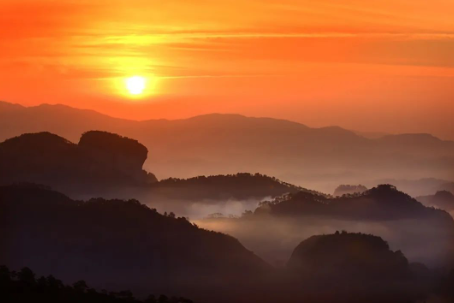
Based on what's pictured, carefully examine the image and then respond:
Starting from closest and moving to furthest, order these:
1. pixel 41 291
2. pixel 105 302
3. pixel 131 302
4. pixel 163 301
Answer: pixel 163 301 → pixel 41 291 → pixel 105 302 → pixel 131 302

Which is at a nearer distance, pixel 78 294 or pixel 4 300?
pixel 4 300

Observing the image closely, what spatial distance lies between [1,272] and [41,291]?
968cm

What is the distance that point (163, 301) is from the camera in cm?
12662

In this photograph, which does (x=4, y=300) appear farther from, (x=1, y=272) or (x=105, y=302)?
(x=105, y=302)

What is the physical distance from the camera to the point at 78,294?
162m

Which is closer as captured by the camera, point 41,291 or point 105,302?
point 41,291

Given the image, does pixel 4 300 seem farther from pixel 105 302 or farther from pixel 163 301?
pixel 105 302

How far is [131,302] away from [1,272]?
144ft

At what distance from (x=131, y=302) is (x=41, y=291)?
34340 mm

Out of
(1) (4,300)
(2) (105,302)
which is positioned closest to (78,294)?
(2) (105,302)

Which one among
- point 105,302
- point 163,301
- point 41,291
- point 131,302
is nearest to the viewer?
point 163,301

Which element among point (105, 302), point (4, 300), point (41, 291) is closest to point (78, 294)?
point (105, 302)

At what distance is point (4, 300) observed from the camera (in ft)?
417

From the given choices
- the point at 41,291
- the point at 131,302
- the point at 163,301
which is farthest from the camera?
the point at 131,302
